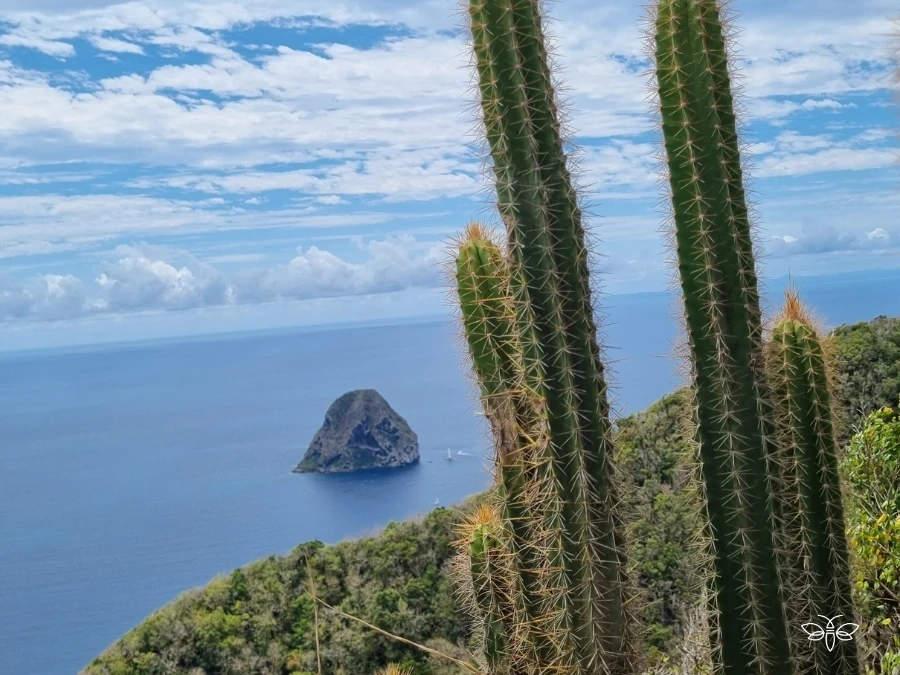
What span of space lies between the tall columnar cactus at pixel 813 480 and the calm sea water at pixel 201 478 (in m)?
0.48

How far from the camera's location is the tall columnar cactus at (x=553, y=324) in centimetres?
306

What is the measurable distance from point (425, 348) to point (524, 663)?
361 ft

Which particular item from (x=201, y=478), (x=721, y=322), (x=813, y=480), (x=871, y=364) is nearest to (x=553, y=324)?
(x=721, y=322)

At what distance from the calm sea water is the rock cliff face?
889mm

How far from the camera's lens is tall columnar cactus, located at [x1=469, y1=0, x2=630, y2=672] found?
306 centimetres

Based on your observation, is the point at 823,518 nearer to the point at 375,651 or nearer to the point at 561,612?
the point at 561,612

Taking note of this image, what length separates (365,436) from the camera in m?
47.0

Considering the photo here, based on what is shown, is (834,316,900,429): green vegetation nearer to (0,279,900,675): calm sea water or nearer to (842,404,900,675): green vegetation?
(0,279,900,675): calm sea water

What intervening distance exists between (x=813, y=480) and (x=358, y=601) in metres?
10.9

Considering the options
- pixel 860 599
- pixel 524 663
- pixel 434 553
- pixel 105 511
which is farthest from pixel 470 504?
pixel 105 511

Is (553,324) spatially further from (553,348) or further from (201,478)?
(201,478)

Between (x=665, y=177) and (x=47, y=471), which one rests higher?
(x=665, y=177)

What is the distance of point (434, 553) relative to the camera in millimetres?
14141

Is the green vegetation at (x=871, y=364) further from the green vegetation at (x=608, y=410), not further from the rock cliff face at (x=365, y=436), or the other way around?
the rock cliff face at (x=365, y=436)
